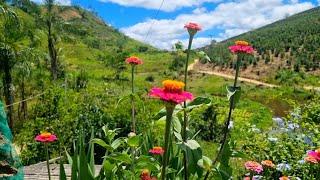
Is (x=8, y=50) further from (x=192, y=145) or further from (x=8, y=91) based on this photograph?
(x=192, y=145)

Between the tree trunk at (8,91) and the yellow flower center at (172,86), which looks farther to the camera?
the tree trunk at (8,91)

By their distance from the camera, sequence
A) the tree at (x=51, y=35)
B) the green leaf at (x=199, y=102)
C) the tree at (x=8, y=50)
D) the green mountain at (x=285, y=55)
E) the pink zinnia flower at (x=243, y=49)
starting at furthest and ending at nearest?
the green mountain at (x=285, y=55) < the tree at (x=51, y=35) < the tree at (x=8, y=50) < the pink zinnia flower at (x=243, y=49) < the green leaf at (x=199, y=102)

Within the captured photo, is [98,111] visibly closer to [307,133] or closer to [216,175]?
[307,133]

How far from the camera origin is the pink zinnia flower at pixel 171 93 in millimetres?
1870

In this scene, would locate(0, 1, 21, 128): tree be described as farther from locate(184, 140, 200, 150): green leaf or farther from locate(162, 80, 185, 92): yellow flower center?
locate(162, 80, 185, 92): yellow flower center

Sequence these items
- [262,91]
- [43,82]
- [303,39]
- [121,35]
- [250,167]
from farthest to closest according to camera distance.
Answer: [121,35]
[303,39]
[262,91]
[43,82]
[250,167]

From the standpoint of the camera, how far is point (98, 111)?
40.3 feet

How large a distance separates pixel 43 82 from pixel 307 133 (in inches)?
906

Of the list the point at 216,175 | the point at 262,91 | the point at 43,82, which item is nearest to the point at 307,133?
the point at 216,175

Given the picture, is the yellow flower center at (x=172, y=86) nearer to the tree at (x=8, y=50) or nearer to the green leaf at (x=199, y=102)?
the green leaf at (x=199, y=102)

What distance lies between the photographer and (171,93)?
1.92 m

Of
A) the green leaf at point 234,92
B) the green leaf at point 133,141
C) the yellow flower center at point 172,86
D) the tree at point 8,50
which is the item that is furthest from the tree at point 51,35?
the yellow flower center at point 172,86

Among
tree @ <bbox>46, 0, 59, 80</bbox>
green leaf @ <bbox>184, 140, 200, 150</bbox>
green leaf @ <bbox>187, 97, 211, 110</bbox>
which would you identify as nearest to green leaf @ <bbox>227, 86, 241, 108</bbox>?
green leaf @ <bbox>187, 97, 211, 110</bbox>

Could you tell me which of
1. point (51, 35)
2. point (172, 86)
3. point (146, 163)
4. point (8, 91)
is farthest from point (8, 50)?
point (172, 86)
